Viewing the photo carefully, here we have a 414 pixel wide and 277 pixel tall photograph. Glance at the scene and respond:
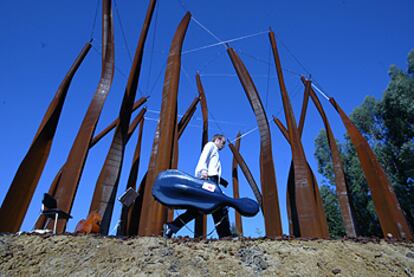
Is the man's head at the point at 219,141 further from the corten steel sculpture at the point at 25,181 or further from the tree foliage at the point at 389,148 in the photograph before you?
the tree foliage at the point at 389,148

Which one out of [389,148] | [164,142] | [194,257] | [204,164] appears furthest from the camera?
[389,148]

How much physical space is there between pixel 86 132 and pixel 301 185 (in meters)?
6.55

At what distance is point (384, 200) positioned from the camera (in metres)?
10.3

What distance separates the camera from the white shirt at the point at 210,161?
5020 millimetres

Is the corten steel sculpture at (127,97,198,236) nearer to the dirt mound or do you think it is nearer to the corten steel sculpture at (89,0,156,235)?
the corten steel sculpture at (89,0,156,235)

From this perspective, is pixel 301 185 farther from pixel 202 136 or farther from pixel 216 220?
pixel 202 136

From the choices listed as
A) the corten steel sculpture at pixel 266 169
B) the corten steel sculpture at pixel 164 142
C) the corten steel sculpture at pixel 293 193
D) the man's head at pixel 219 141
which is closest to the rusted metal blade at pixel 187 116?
the corten steel sculpture at pixel 293 193

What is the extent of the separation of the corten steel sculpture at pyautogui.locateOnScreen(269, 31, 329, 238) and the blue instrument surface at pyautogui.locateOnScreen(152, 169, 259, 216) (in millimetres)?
5097

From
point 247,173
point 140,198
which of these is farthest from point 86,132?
point 247,173

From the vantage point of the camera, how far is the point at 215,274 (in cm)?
342

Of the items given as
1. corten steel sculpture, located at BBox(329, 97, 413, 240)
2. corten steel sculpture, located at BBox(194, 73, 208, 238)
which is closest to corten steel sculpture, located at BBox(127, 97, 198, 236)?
corten steel sculpture, located at BBox(194, 73, 208, 238)

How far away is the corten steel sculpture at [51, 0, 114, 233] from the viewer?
27.7ft

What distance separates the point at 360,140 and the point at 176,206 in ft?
32.8

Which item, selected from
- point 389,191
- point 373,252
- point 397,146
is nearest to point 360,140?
point 389,191
